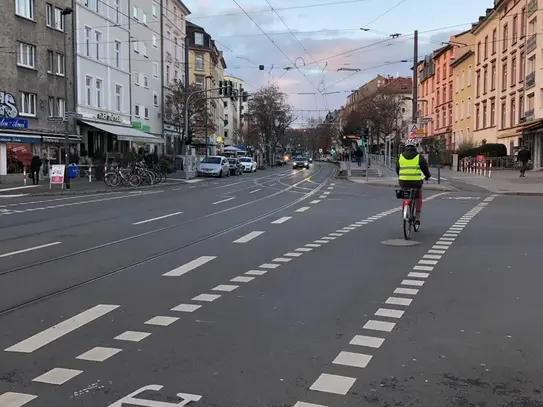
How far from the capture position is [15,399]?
3.94 metres

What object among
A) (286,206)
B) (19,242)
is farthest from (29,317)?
(286,206)

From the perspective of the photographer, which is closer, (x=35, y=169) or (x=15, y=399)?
(x=15, y=399)

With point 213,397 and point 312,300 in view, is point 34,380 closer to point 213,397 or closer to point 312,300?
point 213,397

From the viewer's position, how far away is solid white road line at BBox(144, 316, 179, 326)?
226 inches

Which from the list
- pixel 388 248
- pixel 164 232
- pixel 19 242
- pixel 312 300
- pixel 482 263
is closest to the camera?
pixel 312 300

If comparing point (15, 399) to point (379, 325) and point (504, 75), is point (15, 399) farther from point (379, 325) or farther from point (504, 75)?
point (504, 75)

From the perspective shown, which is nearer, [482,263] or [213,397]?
[213,397]

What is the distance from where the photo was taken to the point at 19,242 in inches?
447

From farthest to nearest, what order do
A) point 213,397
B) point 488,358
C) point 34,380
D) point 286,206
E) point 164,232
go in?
point 286,206
point 164,232
point 488,358
point 34,380
point 213,397

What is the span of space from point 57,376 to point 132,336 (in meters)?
1.01

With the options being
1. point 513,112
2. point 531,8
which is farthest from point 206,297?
point 513,112

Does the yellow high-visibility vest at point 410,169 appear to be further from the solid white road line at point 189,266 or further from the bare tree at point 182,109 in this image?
the bare tree at point 182,109

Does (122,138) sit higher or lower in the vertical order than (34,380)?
higher

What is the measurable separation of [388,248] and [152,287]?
15.1 ft
